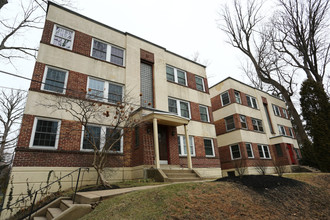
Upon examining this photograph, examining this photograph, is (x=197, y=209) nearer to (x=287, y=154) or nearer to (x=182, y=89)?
(x=182, y=89)

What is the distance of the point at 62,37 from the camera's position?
40.0 feet

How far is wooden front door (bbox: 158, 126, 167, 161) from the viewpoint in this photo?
42.5 ft

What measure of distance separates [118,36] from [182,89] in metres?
7.13

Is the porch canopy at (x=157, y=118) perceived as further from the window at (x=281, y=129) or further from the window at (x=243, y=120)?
the window at (x=281, y=129)

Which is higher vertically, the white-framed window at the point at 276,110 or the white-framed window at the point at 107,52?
the white-framed window at the point at 107,52

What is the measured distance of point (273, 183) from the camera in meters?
6.20

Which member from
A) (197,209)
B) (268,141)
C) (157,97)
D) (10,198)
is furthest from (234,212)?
(268,141)

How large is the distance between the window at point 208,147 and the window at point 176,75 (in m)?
5.82

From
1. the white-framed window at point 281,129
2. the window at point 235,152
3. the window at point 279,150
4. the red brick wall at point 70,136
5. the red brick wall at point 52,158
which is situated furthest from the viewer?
the white-framed window at point 281,129

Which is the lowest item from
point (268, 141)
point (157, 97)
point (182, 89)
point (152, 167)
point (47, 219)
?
point (47, 219)

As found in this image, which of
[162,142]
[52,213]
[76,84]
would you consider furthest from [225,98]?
[52,213]

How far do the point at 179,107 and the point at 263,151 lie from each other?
1254 cm

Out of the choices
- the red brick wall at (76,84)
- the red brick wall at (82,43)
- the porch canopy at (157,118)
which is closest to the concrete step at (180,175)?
the porch canopy at (157,118)

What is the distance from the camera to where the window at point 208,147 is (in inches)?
642
